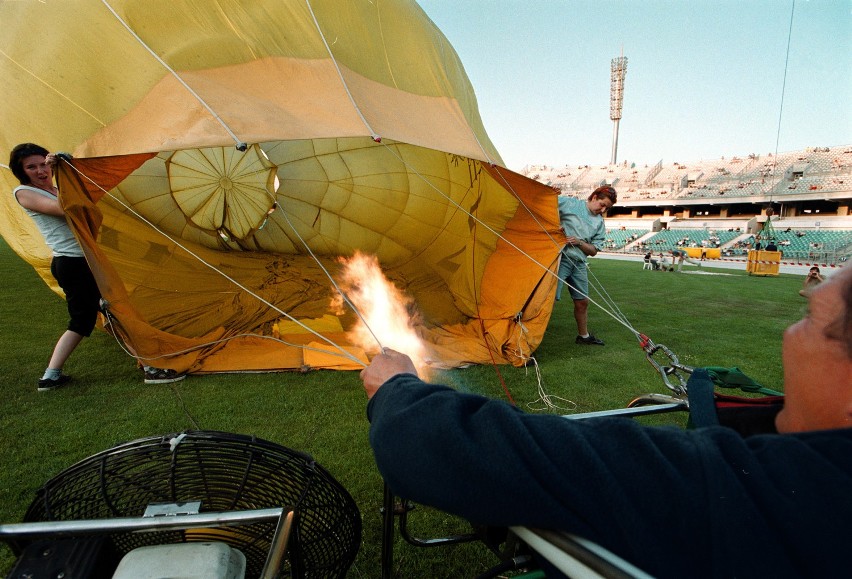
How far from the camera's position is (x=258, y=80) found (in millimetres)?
2633

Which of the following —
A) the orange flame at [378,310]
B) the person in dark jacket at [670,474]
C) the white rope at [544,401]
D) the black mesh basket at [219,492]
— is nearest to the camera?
the person in dark jacket at [670,474]

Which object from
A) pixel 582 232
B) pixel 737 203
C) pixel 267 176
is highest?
pixel 737 203

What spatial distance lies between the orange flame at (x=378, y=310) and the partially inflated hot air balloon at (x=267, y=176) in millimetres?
110

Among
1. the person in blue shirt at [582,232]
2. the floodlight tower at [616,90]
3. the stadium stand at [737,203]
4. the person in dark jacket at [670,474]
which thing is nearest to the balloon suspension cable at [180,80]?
the person in dark jacket at [670,474]

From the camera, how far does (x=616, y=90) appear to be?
166 feet

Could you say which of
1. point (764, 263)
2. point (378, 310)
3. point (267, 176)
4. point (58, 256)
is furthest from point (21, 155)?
point (764, 263)

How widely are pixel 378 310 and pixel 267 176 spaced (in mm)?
1669

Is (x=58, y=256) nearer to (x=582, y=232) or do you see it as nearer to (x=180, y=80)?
(x=180, y=80)

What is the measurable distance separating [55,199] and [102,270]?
523mm

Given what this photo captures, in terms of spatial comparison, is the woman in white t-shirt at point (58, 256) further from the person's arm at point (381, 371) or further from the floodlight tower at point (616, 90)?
the floodlight tower at point (616, 90)

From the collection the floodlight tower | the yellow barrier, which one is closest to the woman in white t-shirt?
the yellow barrier

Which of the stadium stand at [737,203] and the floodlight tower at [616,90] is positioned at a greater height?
the floodlight tower at [616,90]

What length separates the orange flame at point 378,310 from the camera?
379 cm

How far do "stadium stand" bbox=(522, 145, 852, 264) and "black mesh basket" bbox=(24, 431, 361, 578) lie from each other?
25274 mm
